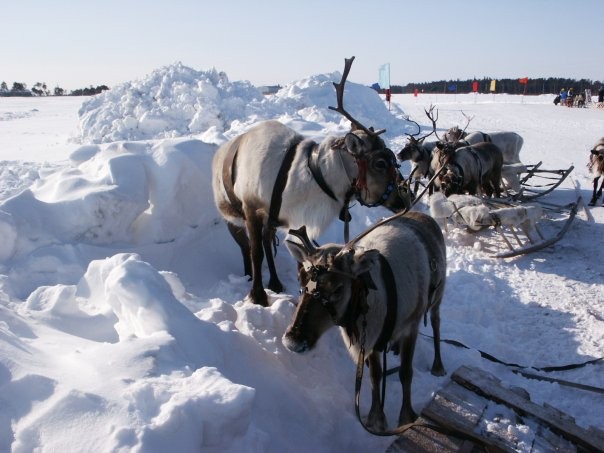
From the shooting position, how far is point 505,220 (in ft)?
20.8

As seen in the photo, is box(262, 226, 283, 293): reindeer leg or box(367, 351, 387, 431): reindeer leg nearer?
box(367, 351, 387, 431): reindeer leg

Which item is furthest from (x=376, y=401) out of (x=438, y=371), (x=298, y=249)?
(x=298, y=249)

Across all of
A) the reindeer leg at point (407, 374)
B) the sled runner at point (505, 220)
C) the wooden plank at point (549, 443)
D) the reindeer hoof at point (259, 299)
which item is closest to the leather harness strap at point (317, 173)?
the reindeer hoof at point (259, 299)

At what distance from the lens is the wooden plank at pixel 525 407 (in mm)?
2533

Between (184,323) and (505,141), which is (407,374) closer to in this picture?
(184,323)


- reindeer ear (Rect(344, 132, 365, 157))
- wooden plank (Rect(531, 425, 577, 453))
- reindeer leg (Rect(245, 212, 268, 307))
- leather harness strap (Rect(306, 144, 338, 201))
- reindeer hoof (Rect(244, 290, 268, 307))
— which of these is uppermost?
reindeer ear (Rect(344, 132, 365, 157))

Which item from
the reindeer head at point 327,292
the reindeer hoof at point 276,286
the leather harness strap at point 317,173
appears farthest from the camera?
the reindeer hoof at point 276,286

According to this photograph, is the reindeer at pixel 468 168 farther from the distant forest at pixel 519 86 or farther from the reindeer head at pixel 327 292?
the distant forest at pixel 519 86

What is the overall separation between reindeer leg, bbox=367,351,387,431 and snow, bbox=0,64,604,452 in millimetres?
123

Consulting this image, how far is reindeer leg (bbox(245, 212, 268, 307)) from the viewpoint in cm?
429

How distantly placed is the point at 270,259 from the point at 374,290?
7.33 ft

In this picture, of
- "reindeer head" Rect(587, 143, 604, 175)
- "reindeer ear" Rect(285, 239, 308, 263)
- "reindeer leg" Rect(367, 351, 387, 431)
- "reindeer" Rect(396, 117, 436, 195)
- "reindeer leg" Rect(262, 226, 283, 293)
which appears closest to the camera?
"reindeer ear" Rect(285, 239, 308, 263)

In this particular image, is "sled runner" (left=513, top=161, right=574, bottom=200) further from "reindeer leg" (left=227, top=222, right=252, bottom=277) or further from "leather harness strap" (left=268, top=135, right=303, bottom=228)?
"leather harness strap" (left=268, top=135, right=303, bottom=228)

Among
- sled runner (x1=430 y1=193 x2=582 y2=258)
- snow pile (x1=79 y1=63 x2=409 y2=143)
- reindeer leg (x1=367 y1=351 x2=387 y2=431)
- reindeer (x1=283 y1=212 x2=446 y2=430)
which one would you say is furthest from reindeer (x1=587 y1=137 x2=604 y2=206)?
reindeer leg (x1=367 y1=351 x2=387 y2=431)
